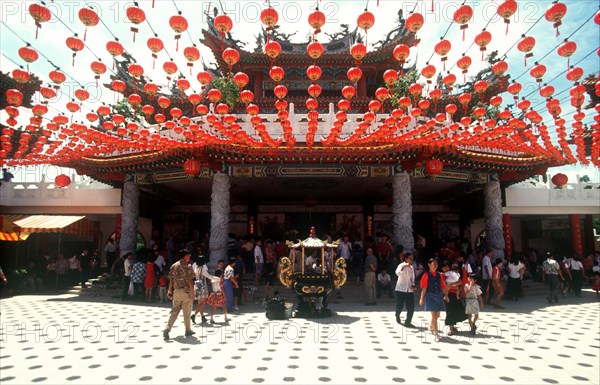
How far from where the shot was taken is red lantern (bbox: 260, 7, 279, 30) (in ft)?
14.6

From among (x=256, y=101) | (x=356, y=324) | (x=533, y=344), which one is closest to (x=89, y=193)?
(x=256, y=101)

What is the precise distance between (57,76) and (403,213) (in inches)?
372

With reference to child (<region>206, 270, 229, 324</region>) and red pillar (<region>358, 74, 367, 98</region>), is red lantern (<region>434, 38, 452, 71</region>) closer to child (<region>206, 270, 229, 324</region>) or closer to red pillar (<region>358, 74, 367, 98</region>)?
child (<region>206, 270, 229, 324</region>)

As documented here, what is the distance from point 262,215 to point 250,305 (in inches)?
343

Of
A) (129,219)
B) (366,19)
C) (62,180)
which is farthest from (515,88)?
(62,180)

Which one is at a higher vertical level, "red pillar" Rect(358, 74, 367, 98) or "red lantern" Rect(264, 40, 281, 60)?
"red pillar" Rect(358, 74, 367, 98)

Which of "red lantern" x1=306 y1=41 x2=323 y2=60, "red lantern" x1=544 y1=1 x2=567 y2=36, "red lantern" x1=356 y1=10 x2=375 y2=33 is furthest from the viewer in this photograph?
"red lantern" x1=306 y1=41 x2=323 y2=60

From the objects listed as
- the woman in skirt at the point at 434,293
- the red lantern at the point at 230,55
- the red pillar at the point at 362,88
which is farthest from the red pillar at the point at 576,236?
the red lantern at the point at 230,55

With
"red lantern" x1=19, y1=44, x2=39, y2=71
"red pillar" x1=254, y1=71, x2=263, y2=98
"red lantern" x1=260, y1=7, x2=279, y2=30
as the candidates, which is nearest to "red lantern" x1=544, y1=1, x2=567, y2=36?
"red lantern" x1=260, y1=7, x2=279, y2=30

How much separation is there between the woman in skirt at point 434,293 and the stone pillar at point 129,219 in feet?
33.3

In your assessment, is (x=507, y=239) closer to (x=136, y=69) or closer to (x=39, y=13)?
(x=136, y=69)

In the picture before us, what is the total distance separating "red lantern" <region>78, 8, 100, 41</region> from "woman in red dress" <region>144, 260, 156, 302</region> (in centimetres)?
746

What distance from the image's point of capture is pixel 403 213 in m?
11.6

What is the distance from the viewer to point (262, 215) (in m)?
18.4
